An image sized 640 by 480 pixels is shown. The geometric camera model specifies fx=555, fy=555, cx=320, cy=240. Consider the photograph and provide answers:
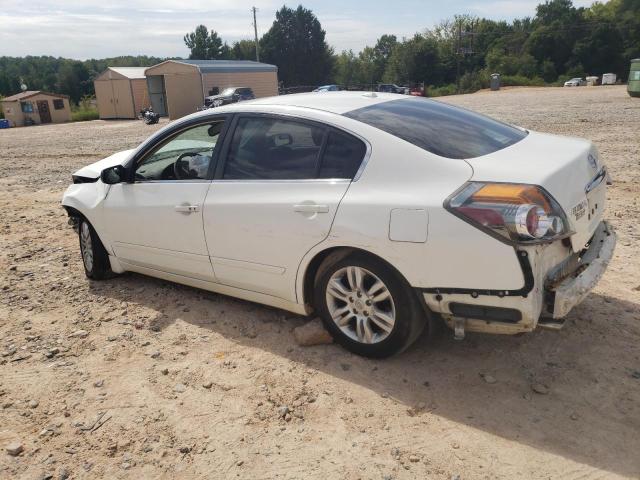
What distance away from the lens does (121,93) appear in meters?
42.8

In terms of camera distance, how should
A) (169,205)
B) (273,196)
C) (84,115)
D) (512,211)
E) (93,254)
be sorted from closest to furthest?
(512,211), (273,196), (169,205), (93,254), (84,115)

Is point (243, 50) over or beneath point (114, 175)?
over

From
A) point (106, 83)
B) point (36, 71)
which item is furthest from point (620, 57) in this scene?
point (36, 71)

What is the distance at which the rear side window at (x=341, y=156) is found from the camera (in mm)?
3385

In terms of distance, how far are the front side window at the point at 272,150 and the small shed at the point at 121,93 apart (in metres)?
41.5

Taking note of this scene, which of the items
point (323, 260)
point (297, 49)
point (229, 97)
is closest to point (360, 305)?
point (323, 260)

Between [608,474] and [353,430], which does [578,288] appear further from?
[353,430]

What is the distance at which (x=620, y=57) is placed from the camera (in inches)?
2682

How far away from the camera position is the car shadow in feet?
9.12

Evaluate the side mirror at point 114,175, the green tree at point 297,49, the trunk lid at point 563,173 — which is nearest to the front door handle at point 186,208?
the side mirror at point 114,175

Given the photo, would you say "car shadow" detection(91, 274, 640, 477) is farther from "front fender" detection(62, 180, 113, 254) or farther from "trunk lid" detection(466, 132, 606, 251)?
"front fender" detection(62, 180, 113, 254)

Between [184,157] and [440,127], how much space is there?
Result: 7.01 ft

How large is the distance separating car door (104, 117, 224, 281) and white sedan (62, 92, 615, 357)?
0.5 inches

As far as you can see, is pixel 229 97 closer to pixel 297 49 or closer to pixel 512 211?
pixel 512 211
